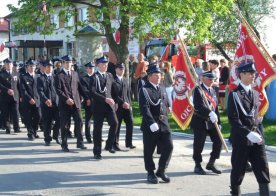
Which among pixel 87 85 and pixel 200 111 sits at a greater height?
pixel 87 85

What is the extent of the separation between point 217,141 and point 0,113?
8.46 meters

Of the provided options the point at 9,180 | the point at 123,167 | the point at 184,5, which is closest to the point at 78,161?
the point at 123,167

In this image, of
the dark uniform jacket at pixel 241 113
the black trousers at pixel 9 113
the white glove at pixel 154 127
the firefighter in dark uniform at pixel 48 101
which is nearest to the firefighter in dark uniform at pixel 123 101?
the firefighter in dark uniform at pixel 48 101

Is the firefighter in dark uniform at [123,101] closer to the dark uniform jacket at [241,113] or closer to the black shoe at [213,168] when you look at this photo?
the black shoe at [213,168]

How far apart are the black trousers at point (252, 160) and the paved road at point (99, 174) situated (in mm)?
719

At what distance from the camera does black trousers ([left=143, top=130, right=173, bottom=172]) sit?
832 cm

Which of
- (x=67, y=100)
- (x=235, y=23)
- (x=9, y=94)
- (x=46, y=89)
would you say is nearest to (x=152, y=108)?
(x=67, y=100)

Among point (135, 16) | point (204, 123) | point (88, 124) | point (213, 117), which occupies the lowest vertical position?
point (88, 124)

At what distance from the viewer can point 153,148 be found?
8398 mm

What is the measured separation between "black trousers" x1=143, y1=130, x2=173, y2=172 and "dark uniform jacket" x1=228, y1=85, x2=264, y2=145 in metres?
1.56

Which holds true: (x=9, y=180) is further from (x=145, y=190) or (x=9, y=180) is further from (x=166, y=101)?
(x=166, y=101)

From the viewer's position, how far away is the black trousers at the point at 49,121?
40.2ft

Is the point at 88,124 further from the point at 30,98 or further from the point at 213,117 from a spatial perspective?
the point at 213,117

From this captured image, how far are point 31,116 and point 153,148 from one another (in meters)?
5.92
